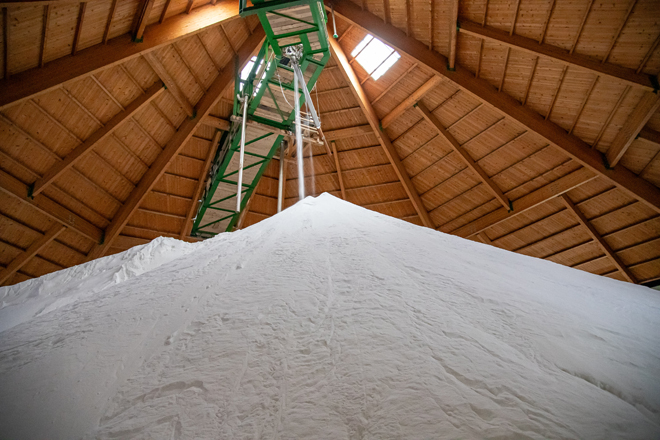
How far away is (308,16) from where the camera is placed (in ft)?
24.6

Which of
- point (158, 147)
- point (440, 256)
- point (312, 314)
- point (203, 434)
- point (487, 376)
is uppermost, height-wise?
point (158, 147)

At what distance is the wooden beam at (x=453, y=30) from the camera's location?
816 centimetres

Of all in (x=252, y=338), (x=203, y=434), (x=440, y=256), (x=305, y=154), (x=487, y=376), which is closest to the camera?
(x=203, y=434)

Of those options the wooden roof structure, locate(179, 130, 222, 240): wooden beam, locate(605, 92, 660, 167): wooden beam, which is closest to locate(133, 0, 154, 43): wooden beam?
the wooden roof structure

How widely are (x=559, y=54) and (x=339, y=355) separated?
8.72 metres

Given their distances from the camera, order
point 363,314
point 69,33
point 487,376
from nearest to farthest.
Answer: point 487,376, point 363,314, point 69,33

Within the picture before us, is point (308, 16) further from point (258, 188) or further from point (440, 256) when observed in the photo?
point (258, 188)

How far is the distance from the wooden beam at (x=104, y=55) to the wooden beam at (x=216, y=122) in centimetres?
339

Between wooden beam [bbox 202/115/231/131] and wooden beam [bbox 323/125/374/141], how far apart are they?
11.2ft

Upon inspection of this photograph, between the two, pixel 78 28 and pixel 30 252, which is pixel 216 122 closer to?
pixel 78 28

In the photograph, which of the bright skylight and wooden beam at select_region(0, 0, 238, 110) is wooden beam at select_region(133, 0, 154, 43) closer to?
wooden beam at select_region(0, 0, 238, 110)

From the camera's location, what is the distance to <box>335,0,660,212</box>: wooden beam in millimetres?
9227

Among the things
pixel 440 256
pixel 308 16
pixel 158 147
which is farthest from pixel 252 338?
pixel 158 147

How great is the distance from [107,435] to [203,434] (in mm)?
533
